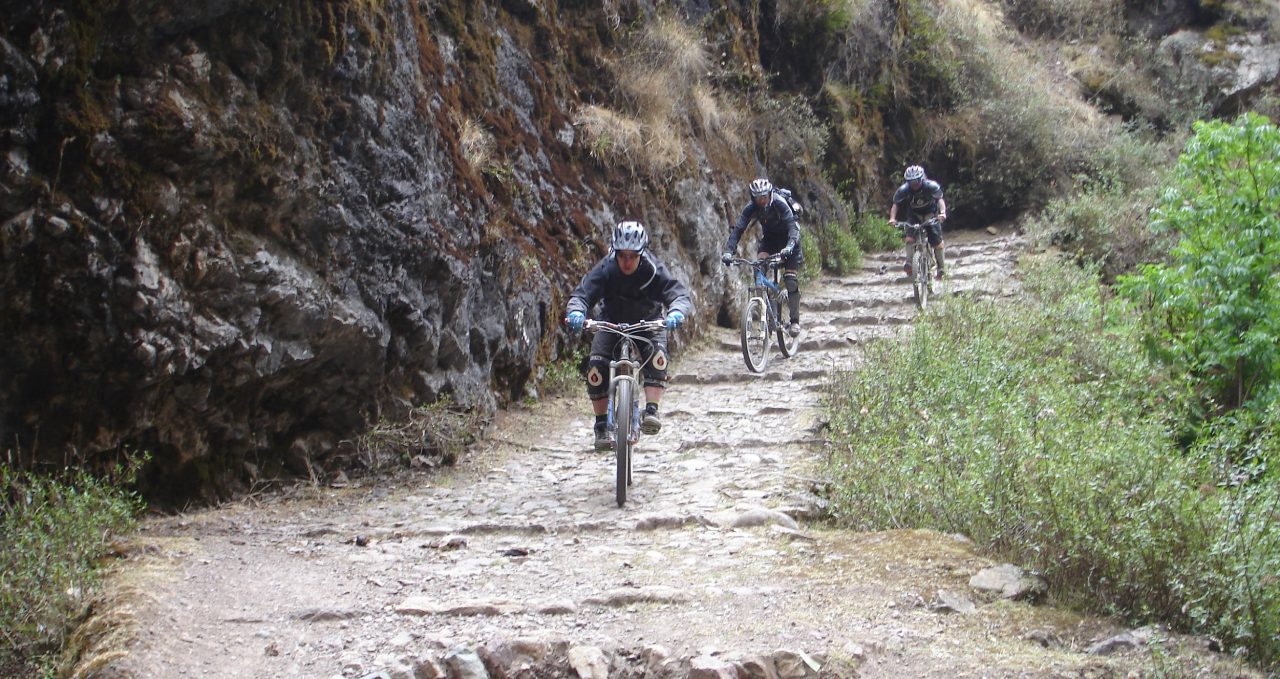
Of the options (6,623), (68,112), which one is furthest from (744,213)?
(6,623)

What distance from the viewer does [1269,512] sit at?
4512 millimetres

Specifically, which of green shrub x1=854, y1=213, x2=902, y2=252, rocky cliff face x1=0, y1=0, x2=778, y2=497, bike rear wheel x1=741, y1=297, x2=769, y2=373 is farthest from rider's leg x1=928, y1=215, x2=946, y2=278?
rocky cliff face x1=0, y1=0, x2=778, y2=497

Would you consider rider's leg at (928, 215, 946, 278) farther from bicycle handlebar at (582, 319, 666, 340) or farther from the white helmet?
bicycle handlebar at (582, 319, 666, 340)

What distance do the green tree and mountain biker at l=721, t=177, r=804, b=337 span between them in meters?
4.07

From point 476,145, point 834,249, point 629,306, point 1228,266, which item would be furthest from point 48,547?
point 834,249

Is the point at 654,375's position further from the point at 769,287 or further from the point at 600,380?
the point at 769,287

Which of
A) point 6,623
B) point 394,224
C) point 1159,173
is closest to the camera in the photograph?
point 6,623

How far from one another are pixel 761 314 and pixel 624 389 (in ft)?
18.1

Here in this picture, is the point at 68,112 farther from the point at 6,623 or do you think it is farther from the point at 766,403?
the point at 766,403

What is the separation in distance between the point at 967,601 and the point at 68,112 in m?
5.60

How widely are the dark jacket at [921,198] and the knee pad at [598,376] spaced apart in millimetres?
8899

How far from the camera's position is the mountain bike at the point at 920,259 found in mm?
14797

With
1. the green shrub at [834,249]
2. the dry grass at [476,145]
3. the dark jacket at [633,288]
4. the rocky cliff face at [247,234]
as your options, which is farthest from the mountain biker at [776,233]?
the green shrub at [834,249]

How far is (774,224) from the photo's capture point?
12.8 meters
